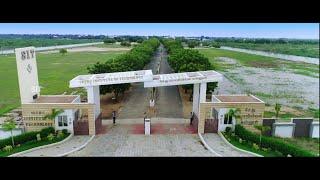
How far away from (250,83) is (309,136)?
8.09 metres

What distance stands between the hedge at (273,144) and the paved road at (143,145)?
44.7 inches

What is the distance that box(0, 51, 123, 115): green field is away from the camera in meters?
11.2

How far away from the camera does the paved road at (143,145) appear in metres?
7.04

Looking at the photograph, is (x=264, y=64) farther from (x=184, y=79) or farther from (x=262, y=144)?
(x=262, y=144)

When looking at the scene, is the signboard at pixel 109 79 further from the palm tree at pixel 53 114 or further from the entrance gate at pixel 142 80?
the palm tree at pixel 53 114

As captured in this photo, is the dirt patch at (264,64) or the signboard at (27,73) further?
the dirt patch at (264,64)

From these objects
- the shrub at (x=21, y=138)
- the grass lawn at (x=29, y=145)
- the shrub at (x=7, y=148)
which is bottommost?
the grass lawn at (x=29, y=145)

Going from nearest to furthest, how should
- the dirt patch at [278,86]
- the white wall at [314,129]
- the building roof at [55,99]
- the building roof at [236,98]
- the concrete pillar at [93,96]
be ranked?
the white wall at [314,129] < the concrete pillar at [93,96] < the building roof at [55,99] < the building roof at [236,98] < the dirt patch at [278,86]

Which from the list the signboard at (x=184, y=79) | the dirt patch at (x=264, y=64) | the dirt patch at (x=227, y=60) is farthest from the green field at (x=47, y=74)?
the dirt patch at (x=264, y=64)

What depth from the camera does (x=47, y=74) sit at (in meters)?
15.4

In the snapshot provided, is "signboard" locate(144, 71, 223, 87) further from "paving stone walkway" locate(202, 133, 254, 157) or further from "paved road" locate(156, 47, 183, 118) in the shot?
"paved road" locate(156, 47, 183, 118)
